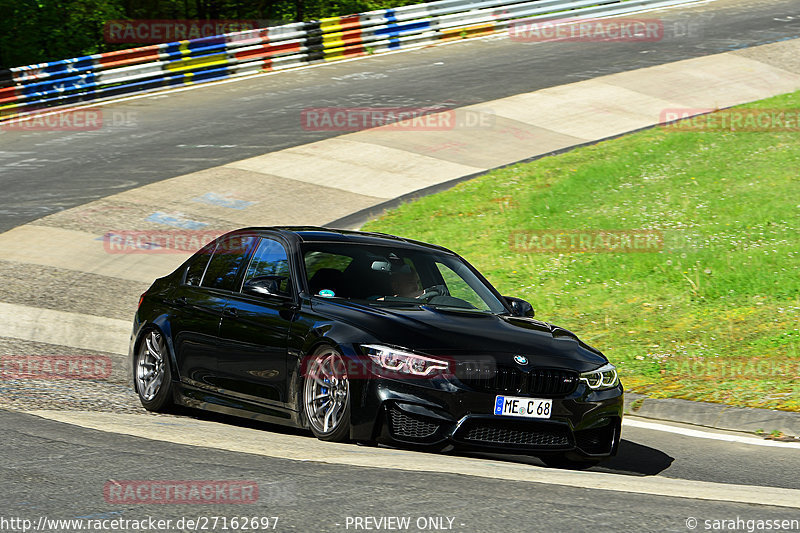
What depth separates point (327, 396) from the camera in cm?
729

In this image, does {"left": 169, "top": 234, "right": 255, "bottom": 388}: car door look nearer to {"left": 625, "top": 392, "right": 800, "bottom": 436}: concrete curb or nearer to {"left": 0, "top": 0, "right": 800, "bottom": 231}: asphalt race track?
{"left": 625, "top": 392, "right": 800, "bottom": 436}: concrete curb

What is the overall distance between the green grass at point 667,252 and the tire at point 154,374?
4119 mm

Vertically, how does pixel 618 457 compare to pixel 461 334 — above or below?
below

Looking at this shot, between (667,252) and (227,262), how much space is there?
269 inches

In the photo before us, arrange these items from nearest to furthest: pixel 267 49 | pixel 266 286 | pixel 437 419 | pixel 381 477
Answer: pixel 381 477
pixel 437 419
pixel 266 286
pixel 267 49

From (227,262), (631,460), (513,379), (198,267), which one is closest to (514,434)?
(513,379)

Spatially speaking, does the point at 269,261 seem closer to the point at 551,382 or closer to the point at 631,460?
the point at 551,382

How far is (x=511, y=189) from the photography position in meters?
17.8

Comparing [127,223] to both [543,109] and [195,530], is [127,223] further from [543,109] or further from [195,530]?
[195,530]

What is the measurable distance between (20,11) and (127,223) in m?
14.6

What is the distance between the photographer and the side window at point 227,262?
8688 mm

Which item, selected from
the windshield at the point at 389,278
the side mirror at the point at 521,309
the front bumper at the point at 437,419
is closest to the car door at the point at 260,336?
the windshield at the point at 389,278

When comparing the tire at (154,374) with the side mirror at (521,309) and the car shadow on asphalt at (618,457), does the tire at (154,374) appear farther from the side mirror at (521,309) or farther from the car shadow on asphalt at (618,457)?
the side mirror at (521,309)

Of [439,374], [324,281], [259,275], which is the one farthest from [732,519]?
[259,275]
